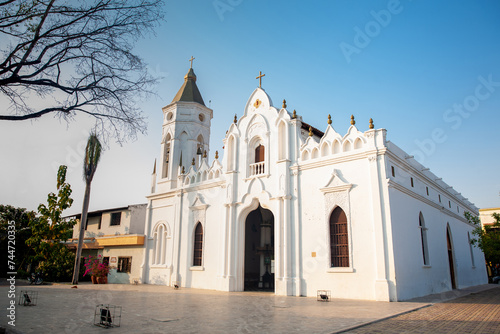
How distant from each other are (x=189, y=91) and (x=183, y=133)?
3.40 metres

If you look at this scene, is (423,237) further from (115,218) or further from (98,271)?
(115,218)

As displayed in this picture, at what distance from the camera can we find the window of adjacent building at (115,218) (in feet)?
96.5

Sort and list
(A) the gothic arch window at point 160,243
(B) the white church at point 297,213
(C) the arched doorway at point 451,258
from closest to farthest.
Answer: (B) the white church at point 297,213
(C) the arched doorway at point 451,258
(A) the gothic arch window at point 160,243

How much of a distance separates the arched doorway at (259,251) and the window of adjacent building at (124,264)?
27.6ft

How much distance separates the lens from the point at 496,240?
20.7 metres

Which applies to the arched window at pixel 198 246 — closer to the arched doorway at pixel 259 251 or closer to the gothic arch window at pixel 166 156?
the arched doorway at pixel 259 251

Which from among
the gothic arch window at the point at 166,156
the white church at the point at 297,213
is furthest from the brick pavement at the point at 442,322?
the gothic arch window at the point at 166,156

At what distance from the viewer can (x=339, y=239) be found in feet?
50.8

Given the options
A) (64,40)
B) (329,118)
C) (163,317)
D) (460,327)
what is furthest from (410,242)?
(64,40)

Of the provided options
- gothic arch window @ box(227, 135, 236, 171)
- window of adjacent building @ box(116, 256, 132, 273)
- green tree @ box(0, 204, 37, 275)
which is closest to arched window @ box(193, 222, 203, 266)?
gothic arch window @ box(227, 135, 236, 171)

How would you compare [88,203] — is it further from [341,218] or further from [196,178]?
[341,218]

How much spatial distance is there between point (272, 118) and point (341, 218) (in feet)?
21.8

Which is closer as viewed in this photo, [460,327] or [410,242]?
[460,327]

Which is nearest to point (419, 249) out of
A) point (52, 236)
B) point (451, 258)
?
point (451, 258)
